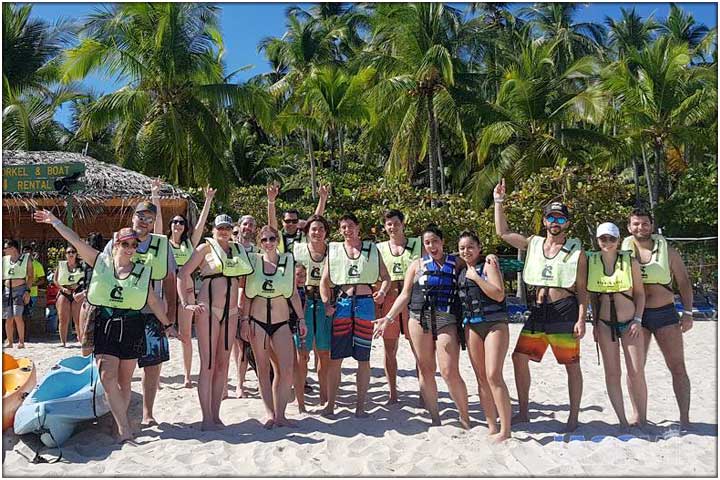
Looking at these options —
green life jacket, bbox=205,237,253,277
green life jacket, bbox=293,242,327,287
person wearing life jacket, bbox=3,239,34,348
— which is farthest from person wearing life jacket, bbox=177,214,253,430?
person wearing life jacket, bbox=3,239,34,348

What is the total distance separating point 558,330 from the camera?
4887 millimetres

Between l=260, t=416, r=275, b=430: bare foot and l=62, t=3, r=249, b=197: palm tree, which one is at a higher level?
l=62, t=3, r=249, b=197: palm tree

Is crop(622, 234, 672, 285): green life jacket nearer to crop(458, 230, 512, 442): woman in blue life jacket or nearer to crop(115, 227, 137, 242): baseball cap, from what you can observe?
crop(458, 230, 512, 442): woman in blue life jacket

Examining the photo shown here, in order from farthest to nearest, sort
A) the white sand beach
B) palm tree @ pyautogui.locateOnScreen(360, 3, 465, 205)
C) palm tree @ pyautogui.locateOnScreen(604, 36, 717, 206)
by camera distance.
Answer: palm tree @ pyautogui.locateOnScreen(360, 3, 465, 205) < palm tree @ pyautogui.locateOnScreen(604, 36, 717, 206) < the white sand beach

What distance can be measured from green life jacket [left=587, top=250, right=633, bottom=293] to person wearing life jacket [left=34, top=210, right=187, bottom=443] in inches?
138

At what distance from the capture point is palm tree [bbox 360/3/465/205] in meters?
19.6

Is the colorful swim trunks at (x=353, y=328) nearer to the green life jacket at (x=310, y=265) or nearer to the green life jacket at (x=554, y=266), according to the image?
the green life jacket at (x=310, y=265)

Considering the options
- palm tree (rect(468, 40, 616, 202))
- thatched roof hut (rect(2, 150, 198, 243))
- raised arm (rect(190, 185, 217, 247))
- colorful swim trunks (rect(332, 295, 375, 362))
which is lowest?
colorful swim trunks (rect(332, 295, 375, 362))

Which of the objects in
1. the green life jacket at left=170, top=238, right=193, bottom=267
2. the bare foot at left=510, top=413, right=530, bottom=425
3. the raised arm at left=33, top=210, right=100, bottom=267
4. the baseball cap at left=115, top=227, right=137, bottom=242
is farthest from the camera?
the green life jacket at left=170, top=238, right=193, bottom=267

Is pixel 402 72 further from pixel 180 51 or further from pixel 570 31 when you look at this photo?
pixel 570 31

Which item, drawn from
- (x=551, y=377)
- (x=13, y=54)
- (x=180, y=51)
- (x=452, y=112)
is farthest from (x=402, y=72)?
(x=551, y=377)

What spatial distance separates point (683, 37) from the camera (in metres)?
29.5

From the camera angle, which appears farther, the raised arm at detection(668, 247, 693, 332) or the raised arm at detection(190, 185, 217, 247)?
the raised arm at detection(190, 185, 217, 247)

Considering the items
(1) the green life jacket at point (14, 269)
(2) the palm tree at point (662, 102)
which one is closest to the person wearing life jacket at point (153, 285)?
(1) the green life jacket at point (14, 269)
